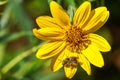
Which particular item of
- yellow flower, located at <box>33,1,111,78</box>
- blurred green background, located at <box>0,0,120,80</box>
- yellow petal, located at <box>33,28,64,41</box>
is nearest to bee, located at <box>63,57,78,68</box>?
yellow flower, located at <box>33,1,111,78</box>

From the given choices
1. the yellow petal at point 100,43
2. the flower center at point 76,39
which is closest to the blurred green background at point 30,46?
the flower center at point 76,39

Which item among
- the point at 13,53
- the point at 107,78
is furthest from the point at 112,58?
the point at 13,53

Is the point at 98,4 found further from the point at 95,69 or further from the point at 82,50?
the point at 95,69

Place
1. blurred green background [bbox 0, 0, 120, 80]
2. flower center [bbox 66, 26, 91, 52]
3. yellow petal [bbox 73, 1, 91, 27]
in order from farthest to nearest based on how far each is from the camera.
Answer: blurred green background [bbox 0, 0, 120, 80], flower center [bbox 66, 26, 91, 52], yellow petal [bbox 73, 1, 91, 27]

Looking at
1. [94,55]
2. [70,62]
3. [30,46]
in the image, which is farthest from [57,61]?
[30,46]

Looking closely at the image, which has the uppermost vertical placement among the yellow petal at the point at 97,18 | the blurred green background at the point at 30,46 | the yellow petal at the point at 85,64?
the yellow petal at the point at 97,18

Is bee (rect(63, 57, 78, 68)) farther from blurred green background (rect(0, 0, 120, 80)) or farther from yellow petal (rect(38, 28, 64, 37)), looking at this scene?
blurred green background (rect(0, 0, 120, 80))

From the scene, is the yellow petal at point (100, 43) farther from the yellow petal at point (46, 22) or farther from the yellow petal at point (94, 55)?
the yellow petal at point (46, 22)
